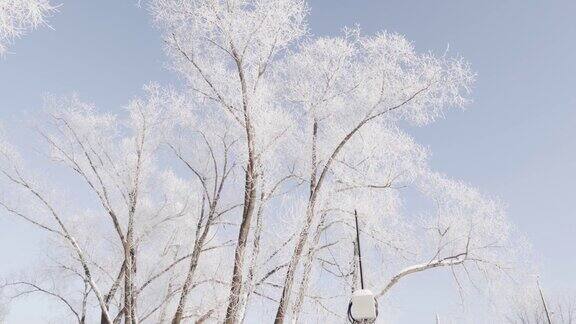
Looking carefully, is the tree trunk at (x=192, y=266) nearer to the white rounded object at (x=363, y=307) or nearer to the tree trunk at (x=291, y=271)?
the tree trunk at (x=291, y=271)

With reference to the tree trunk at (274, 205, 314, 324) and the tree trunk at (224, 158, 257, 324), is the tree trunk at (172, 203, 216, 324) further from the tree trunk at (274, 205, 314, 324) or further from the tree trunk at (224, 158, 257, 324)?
the tree trunk at (274, 205, 314, 324)

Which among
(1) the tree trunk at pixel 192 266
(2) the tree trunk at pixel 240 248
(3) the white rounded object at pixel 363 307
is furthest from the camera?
(1) the tree trunk at pixel 192 266

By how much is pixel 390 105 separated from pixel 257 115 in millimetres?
2965

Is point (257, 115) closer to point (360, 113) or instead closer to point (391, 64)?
point (360, 113)

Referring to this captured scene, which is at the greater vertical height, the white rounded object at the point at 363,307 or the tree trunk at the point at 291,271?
the tree trunk at the point at 291,271

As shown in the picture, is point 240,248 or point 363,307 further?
point 240,248

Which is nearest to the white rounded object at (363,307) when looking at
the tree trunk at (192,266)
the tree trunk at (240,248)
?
the tree trunk at (240,248)

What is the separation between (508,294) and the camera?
434 inches

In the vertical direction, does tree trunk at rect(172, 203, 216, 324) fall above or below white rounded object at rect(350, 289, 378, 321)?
above

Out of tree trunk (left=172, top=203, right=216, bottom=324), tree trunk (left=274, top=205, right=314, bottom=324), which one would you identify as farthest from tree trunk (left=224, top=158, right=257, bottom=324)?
tree trunk (left=172, top=203, right=216, bottom=324)

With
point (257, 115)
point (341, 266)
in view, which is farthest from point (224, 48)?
point (341, 266)

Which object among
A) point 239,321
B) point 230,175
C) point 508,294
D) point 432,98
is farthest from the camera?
point 230,175

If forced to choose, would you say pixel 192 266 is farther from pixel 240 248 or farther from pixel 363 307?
pixel 363 307

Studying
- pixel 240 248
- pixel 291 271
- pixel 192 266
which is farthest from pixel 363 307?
pixel 192 266
